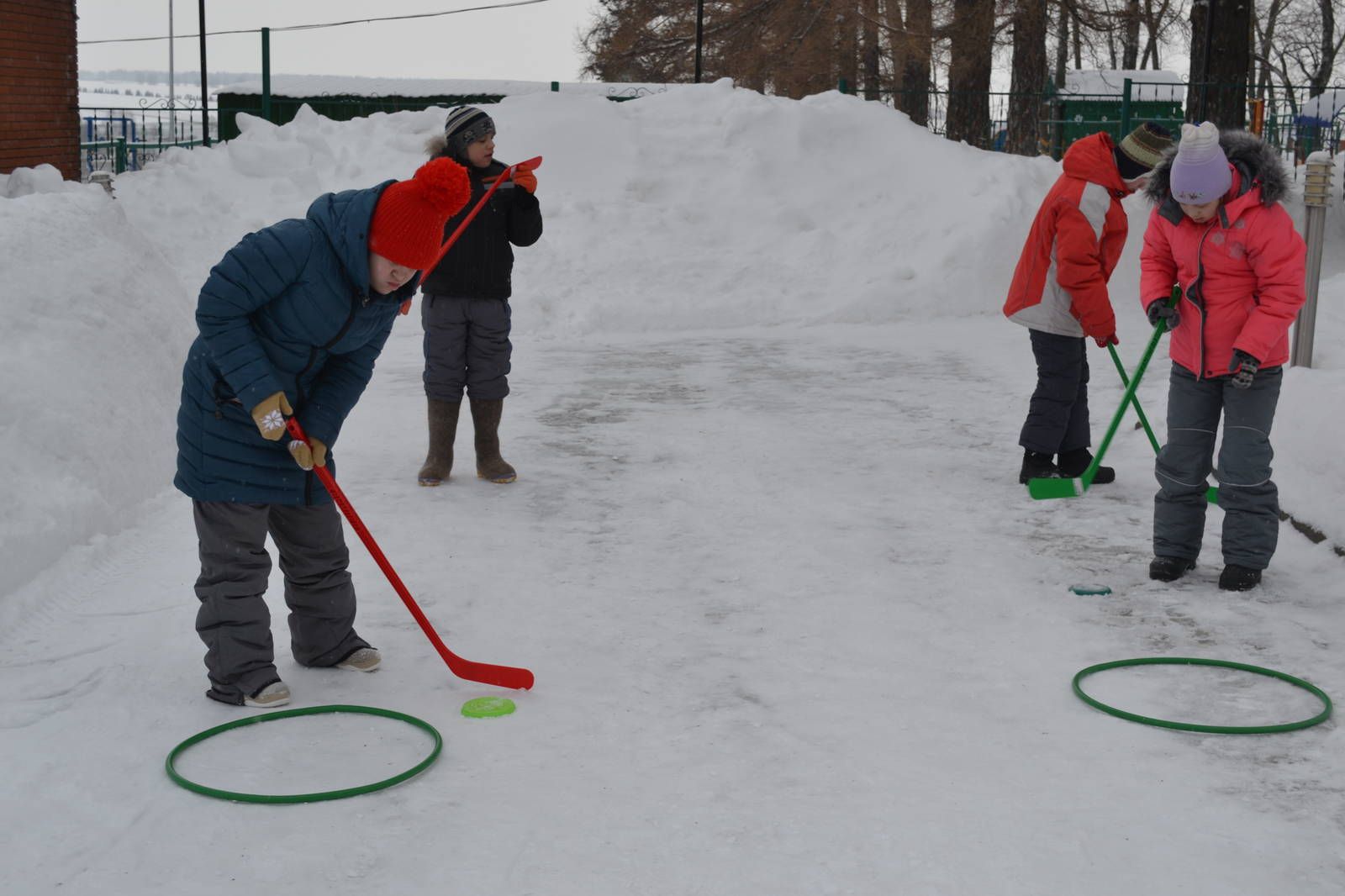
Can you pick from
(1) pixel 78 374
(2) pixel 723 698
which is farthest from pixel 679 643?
(1) pixel 78 374

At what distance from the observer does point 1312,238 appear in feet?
22.2

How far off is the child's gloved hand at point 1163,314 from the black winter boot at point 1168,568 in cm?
84

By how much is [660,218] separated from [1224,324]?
8.86 m

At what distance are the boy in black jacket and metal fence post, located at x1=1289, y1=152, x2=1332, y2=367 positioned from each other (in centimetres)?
377

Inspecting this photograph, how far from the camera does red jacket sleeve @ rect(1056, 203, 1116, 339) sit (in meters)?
6.00

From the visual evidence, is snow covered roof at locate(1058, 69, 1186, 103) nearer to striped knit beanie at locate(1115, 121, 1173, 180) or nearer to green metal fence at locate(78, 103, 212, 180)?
green metal fence at locate(78, 103, 212, 180)

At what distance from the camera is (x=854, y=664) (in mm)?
4160

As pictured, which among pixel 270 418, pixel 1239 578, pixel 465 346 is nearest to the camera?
pixel 270 418

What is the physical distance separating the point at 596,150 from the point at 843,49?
44.6 ft

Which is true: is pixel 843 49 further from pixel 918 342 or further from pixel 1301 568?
pixel 1301 568

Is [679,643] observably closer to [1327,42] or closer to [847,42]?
[847,42]

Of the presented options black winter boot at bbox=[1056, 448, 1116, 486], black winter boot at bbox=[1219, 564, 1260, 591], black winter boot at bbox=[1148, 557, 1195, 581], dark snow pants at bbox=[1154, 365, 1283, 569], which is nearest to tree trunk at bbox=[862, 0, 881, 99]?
black winter boot at bbox=[1056, 448, 1116, 486]

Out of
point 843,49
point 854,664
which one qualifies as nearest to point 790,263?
point 854,664

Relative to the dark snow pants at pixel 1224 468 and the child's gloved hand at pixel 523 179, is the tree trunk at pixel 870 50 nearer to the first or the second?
the child's gloved hand at pixel 523 179
